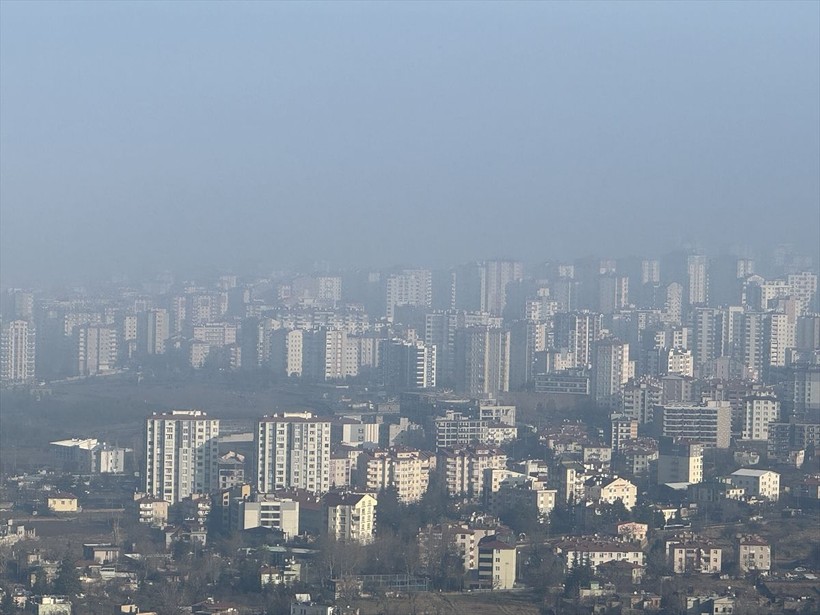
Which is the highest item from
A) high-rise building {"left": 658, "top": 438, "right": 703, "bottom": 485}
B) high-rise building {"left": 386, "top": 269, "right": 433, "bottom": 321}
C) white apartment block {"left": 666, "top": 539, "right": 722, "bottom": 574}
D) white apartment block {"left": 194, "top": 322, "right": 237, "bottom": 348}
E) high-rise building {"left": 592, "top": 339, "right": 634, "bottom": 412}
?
high-rise building {"left": 386, "top": 269, "right": 433, "bottom": 321}

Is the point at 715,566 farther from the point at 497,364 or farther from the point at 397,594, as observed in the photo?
the point at 497,364

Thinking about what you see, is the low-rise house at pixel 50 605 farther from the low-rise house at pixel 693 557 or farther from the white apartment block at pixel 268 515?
the low-rise house at pixel 693 557

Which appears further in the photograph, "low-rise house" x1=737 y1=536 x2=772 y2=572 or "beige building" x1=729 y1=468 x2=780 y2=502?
"beige building" x1=729 y1=468 x2=780 y2=502

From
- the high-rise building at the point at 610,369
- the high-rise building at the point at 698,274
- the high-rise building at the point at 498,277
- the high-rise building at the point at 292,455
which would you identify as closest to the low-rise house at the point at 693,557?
the high-rise building at the point at 292,455

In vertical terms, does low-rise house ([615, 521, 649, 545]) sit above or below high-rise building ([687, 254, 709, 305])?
below

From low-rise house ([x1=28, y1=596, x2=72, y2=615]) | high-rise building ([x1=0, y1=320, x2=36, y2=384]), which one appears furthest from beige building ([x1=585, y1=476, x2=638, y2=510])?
high-rise building ([x1=0, y1=320, x2=36, y2=384])

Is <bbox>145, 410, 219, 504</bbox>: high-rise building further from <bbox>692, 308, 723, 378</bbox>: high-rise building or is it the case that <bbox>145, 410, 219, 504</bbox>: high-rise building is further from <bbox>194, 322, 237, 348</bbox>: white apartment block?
<bbox>194, 322, 237, 348</bbox>: white apartment block

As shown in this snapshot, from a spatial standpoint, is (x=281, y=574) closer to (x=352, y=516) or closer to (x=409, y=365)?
(x=352, y=516)

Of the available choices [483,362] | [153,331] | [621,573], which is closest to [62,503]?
[621,573]
